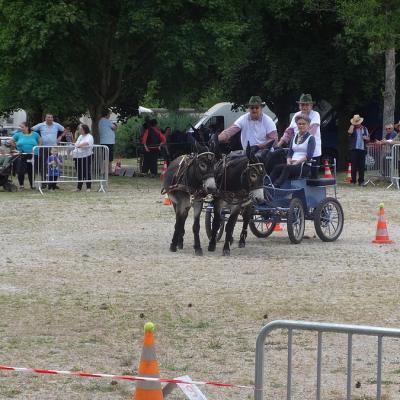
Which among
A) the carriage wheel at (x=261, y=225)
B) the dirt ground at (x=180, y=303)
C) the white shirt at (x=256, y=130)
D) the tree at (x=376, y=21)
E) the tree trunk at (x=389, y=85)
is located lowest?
the dirt ground at (x=180, y=303)

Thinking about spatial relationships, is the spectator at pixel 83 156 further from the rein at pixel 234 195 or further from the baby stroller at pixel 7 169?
the rein at pixel 234 195

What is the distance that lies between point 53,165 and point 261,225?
10.2 m

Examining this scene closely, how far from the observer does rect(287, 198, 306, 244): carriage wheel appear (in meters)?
15.9

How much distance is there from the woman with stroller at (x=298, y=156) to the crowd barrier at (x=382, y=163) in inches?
476

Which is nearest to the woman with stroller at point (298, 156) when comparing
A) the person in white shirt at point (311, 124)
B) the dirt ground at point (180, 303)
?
the person in white shirt at point (311, 124)

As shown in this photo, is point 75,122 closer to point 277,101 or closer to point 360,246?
point 277,101

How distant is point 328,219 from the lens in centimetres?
1669

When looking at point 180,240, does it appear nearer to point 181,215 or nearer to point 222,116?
point 181,215

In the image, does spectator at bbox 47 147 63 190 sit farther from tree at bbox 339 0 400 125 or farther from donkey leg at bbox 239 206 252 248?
Result: donkey leg at bbox 239 206 252 248

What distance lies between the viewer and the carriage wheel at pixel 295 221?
627 inches

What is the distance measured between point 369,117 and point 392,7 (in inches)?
378

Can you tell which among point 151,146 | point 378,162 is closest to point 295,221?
point 378,162

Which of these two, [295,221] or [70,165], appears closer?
[295,221]

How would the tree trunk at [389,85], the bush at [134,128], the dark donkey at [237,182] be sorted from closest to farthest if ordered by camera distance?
the dark donkey at [237,182]
the tree trunk at [389,85]
the bush at [134,128]
